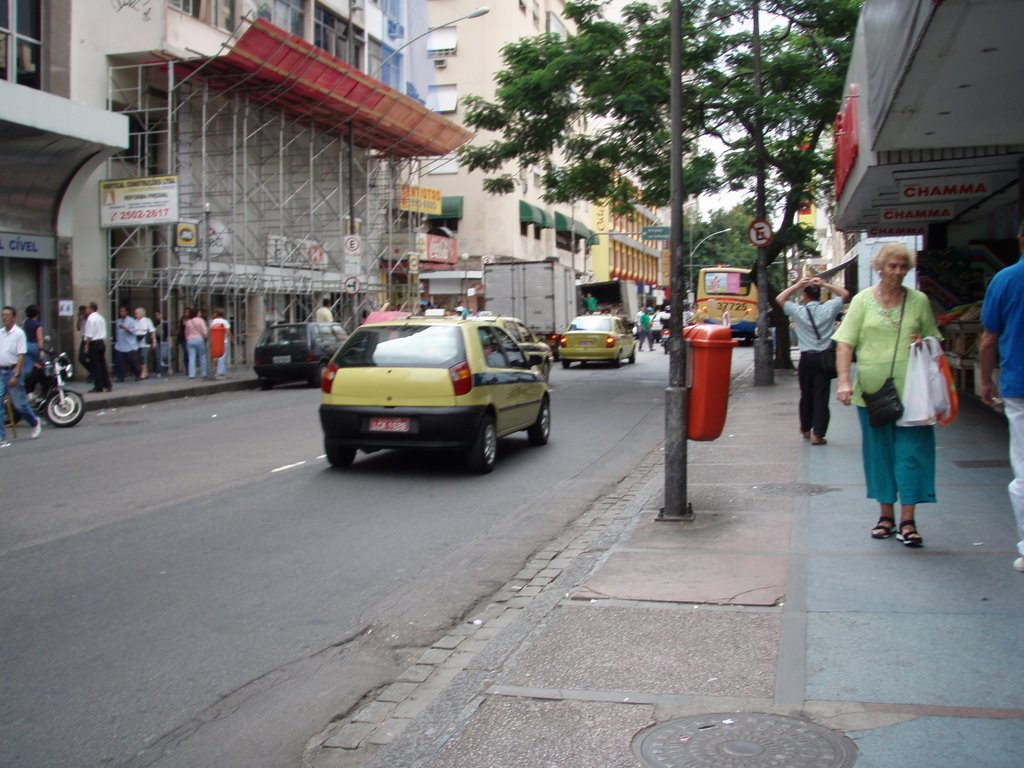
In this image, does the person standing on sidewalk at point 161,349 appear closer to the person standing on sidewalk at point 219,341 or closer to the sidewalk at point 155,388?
the sidewalk at point 155,388

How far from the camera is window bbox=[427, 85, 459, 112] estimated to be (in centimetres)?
5559

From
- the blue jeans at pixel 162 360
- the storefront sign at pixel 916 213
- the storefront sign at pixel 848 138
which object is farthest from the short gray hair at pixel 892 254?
the blue jeans at pixel 162 360

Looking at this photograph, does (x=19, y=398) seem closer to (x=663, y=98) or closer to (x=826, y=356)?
(x=826, y=356)

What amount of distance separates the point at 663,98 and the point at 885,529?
1621cm

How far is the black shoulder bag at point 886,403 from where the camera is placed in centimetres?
656

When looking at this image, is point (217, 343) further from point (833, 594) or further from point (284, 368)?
point (833, 594)

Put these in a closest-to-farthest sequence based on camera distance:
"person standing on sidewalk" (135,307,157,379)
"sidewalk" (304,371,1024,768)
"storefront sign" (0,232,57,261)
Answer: "sidewalk" (304,371,1024,768), "storefront sign" (0,232,57,261), "person standing on sidewalk" (135,307,157,379)

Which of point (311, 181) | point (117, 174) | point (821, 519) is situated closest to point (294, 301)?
point (311, 181)

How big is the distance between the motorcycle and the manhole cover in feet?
48.5

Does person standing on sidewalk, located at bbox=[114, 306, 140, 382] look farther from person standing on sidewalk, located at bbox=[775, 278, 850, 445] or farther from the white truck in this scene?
person standing on sidewalk, located at bbox=[775, 278, 850, 445]

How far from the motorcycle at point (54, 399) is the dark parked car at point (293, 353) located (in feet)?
25.2

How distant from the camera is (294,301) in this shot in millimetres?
37188

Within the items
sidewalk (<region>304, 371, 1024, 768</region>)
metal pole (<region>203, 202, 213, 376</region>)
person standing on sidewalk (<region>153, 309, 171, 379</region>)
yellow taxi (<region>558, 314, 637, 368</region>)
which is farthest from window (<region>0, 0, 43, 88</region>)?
sidewalk (<region>304, 371, 1024, 768</region>)

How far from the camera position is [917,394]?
21.4 feet
